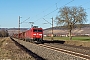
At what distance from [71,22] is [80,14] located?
13.0ft

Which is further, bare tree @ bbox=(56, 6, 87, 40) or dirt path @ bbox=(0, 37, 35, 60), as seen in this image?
bare tree @ bbox=(56, 6, 87, 40)

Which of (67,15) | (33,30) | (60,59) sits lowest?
(60,59)

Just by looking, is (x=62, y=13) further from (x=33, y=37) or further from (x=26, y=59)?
(x=26, y=59)

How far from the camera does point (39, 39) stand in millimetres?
51625

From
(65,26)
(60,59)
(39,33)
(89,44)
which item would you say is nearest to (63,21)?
(65,26)

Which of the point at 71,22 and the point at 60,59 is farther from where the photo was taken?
the point at 71,22

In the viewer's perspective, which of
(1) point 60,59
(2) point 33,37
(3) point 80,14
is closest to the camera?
(1) point 60,59

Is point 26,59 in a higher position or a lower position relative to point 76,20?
lower

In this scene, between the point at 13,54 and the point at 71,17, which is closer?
the point at 13,54

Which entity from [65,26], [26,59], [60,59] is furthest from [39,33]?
[26,59]

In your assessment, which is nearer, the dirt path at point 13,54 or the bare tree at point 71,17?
the dirt path at point 13,54

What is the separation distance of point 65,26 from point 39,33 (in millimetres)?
26551

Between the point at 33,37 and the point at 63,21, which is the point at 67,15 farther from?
the point at 33,37

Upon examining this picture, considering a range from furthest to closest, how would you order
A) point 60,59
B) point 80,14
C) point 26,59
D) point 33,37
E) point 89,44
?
point 80,14 → point 33,37 → point 89,44 → point 60,59 → point 26,59
